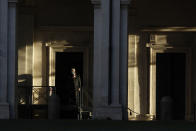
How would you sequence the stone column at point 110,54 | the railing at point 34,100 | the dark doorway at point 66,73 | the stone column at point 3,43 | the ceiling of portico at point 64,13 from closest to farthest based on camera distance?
the stone column at point 3,43
the stone column at point 110,54
the railing at point 34,100
the ceiling of portico at point 64,13
the dark doorway at point 66,73

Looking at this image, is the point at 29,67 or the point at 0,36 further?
the point at 29,67

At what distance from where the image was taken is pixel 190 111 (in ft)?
104

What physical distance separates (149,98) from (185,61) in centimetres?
220

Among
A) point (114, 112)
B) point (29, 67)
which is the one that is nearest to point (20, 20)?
point (29, 67)

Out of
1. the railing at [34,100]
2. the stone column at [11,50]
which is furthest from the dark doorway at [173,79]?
the stone column at [11,50]

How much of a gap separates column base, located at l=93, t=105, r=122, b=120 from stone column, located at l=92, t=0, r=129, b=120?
0.39 ft

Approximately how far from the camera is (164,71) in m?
32.4

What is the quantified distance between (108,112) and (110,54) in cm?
194

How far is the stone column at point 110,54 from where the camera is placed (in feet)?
85.7

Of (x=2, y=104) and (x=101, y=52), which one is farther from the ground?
(x=101, y=52)

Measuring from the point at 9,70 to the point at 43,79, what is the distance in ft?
17.7

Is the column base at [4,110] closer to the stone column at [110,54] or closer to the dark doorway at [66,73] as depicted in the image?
the stone column at [110,54]

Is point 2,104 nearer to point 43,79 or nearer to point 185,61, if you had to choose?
point 43,79

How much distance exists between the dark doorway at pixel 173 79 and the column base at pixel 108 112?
250 inches
